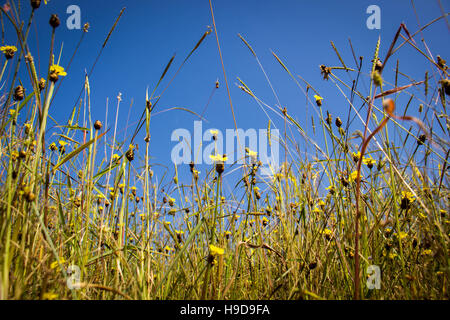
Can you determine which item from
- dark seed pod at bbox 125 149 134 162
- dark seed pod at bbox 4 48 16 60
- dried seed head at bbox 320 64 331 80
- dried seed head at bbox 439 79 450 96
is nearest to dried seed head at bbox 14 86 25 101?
dark seed pod at bbox 4 48 16 60

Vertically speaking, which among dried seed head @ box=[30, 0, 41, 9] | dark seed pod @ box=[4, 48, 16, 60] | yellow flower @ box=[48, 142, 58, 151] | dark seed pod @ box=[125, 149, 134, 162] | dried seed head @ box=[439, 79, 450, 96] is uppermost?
dark seed pod @ box=[4, 48, 16, 60]

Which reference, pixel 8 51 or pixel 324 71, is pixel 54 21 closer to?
pixel 8 51

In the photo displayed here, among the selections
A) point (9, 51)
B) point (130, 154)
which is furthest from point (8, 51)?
point (130, 154)

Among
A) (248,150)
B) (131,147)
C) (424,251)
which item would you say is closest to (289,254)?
(248,150)

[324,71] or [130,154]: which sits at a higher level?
[324,71]

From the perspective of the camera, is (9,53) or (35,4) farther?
(9,53)

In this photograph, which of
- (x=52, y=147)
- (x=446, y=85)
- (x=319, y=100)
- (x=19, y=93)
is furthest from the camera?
(x=52, y=147)

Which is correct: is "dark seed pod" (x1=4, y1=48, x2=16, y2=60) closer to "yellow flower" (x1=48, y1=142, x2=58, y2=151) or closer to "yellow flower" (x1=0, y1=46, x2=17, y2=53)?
"yellow flower" (x1=0, y1=46, x2=17, y2=53)

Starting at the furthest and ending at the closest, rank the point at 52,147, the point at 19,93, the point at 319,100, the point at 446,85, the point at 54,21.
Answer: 1. the point at 52,147
2. the point at 319,100
3. the point at 19,93
4. the point at 446,85
5. the point at 54,21

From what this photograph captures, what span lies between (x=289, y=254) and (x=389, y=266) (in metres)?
0.43

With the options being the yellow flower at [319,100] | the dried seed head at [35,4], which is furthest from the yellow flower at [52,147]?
the yellow flower at [319,100]
